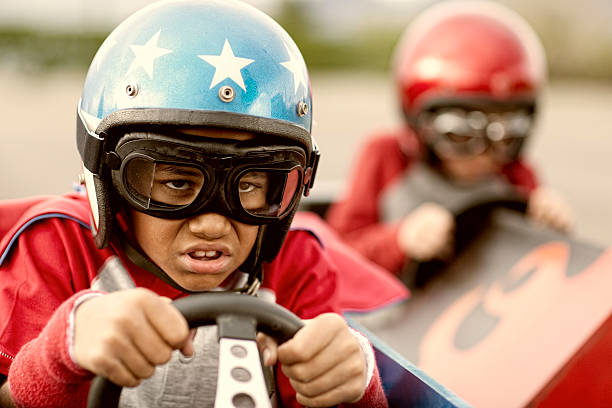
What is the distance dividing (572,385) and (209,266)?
3.63 feet

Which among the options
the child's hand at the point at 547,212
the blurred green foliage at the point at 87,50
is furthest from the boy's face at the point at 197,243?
the blurred green foliage at the point at 87,50

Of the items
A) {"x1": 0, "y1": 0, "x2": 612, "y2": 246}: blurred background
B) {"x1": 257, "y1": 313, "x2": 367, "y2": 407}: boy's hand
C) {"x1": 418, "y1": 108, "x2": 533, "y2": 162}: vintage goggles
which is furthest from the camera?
{"x1": 0, "y1": 0, "x2": 612, "y2": 246}: blurred background

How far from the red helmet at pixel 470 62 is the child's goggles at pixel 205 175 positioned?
184 centimetres

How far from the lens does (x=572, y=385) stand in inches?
83.6

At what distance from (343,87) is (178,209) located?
16.5 m

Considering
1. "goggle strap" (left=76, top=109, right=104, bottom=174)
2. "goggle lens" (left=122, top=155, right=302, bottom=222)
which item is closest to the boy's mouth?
"goggle lens" (left=122, top=155, right=302, bottom=222)

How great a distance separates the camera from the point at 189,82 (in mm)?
1563

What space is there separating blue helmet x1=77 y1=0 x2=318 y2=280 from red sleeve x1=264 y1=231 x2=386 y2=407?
24cm

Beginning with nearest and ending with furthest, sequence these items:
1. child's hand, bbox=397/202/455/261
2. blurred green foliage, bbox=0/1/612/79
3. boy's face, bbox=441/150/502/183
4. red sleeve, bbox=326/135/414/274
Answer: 1. child's hand, bbox=397/202/455/261
2. boy's face, bbox=441/150/502/183
3. red sleeve, bbox=326/135/414/274
4. blurred green foliage, bbox=0/1/612/79

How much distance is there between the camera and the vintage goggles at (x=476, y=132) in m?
3.22

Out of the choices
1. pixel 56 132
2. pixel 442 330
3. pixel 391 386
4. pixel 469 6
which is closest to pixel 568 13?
pixel 56 132

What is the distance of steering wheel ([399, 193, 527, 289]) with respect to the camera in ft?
10.3

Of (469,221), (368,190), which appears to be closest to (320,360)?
(469,221)

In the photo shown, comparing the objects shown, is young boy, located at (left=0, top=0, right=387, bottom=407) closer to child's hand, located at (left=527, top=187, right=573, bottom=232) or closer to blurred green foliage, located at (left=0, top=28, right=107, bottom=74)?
child's hand, located at (left=527, top=187, right=573, bottom=232)
